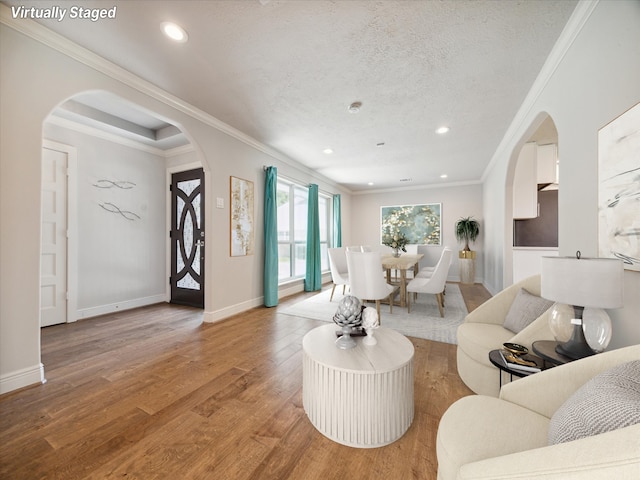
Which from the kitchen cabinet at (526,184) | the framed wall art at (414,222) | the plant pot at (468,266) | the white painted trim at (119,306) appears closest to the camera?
the white painted trim at (119,306)

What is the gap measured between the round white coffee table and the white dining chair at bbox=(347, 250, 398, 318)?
5.85ft

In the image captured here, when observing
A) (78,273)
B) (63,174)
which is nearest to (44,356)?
(78,273)

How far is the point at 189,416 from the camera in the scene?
155cm

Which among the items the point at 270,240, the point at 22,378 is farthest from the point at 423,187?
the point at 22,378

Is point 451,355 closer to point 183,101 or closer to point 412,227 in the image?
point 183,101

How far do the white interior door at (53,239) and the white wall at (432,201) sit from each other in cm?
642

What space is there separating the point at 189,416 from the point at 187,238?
3322mm

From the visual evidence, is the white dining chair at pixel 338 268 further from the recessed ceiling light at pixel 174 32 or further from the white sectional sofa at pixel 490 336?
the recessed ceiling light at pixel 174 32

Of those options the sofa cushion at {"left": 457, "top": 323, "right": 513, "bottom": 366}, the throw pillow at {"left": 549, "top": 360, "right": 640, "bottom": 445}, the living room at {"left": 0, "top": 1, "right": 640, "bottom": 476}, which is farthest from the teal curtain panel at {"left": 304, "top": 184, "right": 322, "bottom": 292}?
→ the throw pillow at {"left": 549, "top": 360, "right": 640, "bottom": 445}

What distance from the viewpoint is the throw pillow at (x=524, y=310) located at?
1.72m

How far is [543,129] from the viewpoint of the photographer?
11.5 ft

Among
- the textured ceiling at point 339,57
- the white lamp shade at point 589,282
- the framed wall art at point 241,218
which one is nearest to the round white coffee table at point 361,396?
the white lamp shade at point 589,282

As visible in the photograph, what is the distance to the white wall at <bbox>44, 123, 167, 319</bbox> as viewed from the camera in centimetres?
347

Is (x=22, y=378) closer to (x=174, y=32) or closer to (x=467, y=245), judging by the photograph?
(x=174, y=32)
